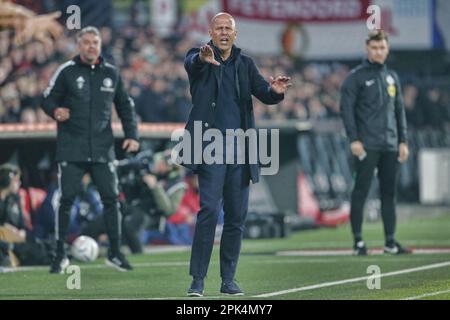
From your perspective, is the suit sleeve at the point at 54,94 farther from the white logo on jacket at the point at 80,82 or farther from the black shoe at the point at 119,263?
the black shoe at the point at 119,263

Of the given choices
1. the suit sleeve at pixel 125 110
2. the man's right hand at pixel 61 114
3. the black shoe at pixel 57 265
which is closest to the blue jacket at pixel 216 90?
the man's right hand at pixel 61 114

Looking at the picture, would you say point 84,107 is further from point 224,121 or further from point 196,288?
point 196,288

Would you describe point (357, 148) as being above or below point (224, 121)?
below

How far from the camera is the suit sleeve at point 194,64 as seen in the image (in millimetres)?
11062

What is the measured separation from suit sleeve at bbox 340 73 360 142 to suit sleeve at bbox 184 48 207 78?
412 centimetres

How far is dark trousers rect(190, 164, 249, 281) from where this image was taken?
37.0 ft

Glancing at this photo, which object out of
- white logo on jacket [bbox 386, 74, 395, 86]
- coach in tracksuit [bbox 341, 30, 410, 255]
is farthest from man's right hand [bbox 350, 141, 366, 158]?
white logo on jacket [bbox 386, 74, 395, 86]

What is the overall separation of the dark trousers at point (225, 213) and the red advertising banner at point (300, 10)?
2126 cm

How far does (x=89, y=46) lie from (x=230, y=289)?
3508 mm

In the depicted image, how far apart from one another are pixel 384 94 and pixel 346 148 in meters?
11.1

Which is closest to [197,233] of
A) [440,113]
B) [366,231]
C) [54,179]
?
[54,179]

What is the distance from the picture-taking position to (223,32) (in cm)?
1116

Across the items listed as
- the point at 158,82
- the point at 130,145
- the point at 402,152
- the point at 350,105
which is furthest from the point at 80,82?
the point at 158,82

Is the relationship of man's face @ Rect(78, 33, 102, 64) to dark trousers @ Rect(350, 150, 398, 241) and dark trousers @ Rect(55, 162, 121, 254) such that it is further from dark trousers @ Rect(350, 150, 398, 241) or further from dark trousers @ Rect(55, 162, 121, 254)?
dark trousers @ Rect(350, 150, 398, 241)
